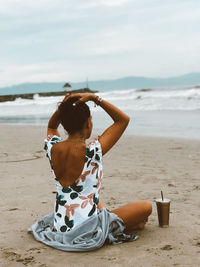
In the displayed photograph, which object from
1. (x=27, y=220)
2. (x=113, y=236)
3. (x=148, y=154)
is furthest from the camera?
(x=148, y=154)

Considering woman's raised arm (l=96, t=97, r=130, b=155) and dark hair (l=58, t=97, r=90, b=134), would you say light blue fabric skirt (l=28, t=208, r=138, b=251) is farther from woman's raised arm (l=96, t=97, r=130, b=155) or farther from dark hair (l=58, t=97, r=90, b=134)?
dark hair (l=58, t=97, r=90, b=134)

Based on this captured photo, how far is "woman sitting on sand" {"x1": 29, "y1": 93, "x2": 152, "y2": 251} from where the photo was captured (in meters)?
2.89

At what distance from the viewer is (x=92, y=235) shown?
301 centimetres

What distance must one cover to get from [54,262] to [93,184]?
2.10 ft

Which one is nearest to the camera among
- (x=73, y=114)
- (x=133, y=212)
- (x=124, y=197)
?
(x=73, y=114)

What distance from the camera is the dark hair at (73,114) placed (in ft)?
9.10

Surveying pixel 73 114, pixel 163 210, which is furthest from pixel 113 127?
pixel 163 210

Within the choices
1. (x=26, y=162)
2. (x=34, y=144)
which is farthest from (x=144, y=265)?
(x=34, y=144)

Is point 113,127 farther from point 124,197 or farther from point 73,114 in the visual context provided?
point 124,197

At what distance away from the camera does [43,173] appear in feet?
19.5

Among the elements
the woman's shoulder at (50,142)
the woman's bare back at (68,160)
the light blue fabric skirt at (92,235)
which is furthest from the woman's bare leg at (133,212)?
the woman's shoulder at (50,142)

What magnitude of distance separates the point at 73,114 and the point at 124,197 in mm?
2049

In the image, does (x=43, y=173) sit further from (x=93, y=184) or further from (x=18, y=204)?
(x=93, y=184)

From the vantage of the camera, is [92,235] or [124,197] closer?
[92,235]
